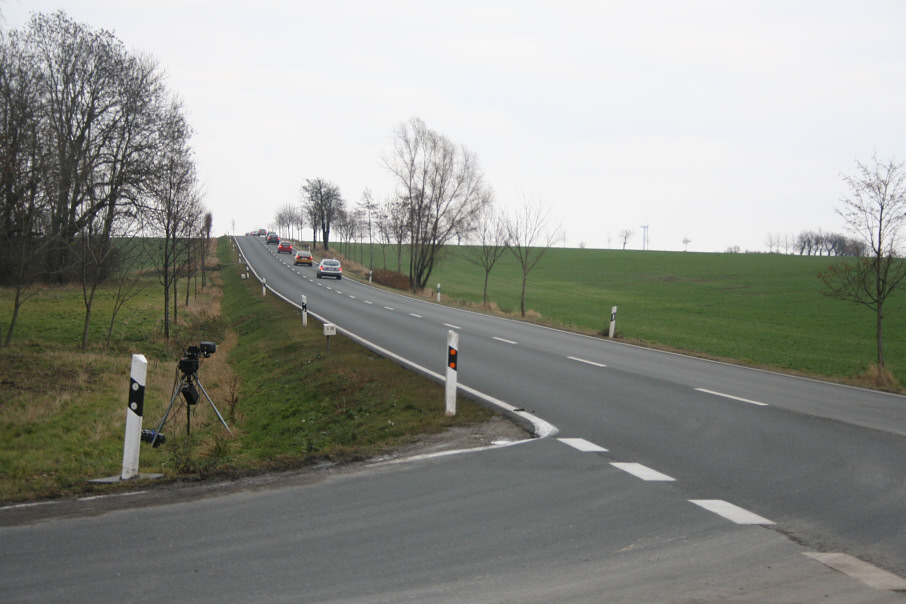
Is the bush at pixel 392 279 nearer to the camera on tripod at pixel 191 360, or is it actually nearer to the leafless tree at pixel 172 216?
the leafless tree at pixel 172 216

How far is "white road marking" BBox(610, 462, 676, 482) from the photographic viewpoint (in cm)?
619

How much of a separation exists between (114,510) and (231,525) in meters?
1.01

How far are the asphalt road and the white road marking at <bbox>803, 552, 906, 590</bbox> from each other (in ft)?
0.05

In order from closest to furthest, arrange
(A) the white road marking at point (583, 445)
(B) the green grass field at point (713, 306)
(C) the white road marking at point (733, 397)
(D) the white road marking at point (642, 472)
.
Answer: (D) the white road marking at point (642, 472) → (A) the white road marking at point (583, 445) → (C) the white road marking at point (733, 397) → (B) the green grass field at point (713, 306)

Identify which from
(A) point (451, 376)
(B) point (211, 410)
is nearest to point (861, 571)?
(A) point (451, 376)

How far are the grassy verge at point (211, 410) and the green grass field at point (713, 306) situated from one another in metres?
10.6

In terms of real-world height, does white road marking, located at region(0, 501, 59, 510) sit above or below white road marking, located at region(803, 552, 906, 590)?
below

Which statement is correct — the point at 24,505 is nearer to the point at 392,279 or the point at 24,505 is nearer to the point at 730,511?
the point at 730,511

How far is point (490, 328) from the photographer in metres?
23.0

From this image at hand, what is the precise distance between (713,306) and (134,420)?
55.1 meters

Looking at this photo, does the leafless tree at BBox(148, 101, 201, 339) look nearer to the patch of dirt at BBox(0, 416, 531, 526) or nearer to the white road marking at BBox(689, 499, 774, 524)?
the patch of dirt at BBox(0, 416, 531, 526)

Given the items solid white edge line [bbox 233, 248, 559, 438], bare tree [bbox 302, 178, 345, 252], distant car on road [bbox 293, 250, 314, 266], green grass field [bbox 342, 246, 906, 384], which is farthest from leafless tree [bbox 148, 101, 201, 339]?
bare tree [bbox 302, 178, 345, 252]

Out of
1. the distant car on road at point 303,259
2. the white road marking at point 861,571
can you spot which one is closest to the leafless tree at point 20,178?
the white road marking at point 861,571

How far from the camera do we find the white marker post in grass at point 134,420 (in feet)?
20.6
